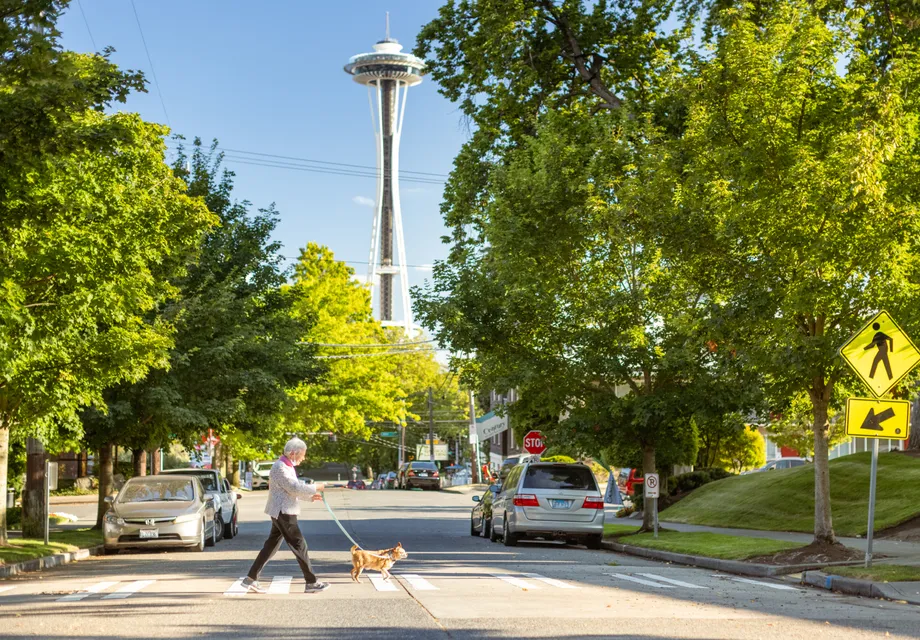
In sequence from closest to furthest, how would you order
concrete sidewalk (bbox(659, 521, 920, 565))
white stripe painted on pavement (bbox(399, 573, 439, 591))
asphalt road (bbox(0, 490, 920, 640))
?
asphalt road (bbox(0, 490, 920, 640)) < white stripe painted on pavement (bbox(399, 573, 439, 591)) < concrete sidewalk (bbox(659, 521, 920, 565))

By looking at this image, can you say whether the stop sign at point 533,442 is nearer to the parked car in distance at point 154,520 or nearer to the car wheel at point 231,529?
the car wheel at point 231,529

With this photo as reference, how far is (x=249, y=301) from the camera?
30562 millimetres

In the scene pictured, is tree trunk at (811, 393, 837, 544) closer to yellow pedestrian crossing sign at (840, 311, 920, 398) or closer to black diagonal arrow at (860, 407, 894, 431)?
black diagonal arrow at (860, 407, 894, 431)

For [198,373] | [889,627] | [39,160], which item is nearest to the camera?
[889,627]

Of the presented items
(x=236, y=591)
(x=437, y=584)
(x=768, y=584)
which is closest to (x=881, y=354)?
(x=768, y=584)

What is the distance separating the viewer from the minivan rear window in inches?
928

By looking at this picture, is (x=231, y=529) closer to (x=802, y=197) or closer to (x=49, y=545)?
(x=49, y=545)

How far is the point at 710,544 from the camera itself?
21812 mm

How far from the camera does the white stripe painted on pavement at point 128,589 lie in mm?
13109

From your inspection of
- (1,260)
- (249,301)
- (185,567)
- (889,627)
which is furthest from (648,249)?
(889,627)

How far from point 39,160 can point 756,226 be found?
10.3 meters

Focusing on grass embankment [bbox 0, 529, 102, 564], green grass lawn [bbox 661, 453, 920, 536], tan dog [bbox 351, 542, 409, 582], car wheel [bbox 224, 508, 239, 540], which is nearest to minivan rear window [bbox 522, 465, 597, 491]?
green grass lawn [bbox 661, 453, 920, 536]

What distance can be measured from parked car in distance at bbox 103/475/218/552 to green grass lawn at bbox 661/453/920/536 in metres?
12.7

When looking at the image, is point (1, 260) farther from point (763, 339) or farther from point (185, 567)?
point (763, 339)
